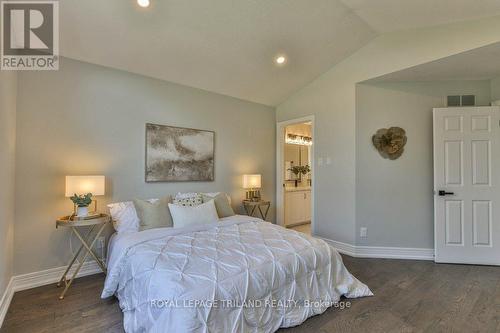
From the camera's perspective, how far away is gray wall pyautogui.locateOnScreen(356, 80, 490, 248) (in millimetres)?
3455

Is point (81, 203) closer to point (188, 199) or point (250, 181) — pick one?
point (188, 199)

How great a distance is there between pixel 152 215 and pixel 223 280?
1452mm

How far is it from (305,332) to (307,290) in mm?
297

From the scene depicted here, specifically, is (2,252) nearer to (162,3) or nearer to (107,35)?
(107,35)

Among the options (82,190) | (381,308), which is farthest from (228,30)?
(381,308)

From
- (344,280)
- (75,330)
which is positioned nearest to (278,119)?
(344,280)

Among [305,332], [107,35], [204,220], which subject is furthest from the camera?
[204,220]

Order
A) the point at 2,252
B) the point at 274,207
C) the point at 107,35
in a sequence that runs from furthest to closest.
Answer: the point at 274,207 < the point at 107,35 < the point at 2,252

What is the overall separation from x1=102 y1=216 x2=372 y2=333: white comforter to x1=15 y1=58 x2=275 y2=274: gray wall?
93 cm

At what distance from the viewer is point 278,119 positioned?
4781mm

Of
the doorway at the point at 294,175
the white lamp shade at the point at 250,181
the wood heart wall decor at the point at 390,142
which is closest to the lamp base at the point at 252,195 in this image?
the white lamp shade at the point at 250,181

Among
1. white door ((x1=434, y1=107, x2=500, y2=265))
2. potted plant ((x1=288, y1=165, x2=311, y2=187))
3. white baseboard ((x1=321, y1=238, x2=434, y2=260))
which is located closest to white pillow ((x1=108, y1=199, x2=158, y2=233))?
white baseboard ((x1=321, y1=238, x2=434, y2=260))

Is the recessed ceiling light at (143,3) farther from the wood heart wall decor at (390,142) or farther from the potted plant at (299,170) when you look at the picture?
the potted plant at (299,170)

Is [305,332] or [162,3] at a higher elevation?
[162,3]
